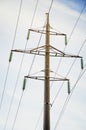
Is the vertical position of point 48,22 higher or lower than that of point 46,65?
higher

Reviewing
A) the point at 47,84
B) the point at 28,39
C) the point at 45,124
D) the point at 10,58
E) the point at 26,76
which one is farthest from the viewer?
the point at 28,39

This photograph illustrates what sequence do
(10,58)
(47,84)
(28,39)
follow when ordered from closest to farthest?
1. (47,84)
2. (10,58)
3. (28,39)

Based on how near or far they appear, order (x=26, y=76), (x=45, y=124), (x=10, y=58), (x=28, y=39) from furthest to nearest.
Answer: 1. (x=28, y=39)
2. (x=10, y=58)
3. (x=26, y=76)
4. (x=45, y=124)

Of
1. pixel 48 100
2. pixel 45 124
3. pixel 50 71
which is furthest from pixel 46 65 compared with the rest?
pixel 45 124

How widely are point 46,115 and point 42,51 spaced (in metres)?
3.20

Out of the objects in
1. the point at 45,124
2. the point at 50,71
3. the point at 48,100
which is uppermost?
the point at 50,71

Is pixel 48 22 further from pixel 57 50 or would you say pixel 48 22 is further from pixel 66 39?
pixel 57 50

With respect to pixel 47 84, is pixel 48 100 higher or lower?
lower

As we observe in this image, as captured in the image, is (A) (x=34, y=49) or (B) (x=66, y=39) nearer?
(A) (x=34, y=49)

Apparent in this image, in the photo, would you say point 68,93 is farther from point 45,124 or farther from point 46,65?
point 45,124

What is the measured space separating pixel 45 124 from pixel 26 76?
2556 millimetres

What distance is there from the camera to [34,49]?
464 inches

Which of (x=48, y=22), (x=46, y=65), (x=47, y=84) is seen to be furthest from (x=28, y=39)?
(x=47, y=84)

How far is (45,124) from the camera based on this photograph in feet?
32.3
